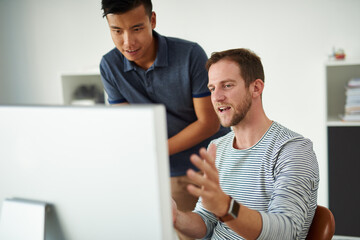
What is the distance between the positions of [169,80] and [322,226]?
87 cm

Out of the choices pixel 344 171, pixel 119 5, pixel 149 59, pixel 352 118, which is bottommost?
pixel 344 171

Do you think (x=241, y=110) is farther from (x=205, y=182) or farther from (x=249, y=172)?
(x=205, y=182)

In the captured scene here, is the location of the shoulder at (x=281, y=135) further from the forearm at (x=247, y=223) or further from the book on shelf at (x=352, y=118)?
the book on shelf at (x=352, y=118)

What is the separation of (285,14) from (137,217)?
2.58m

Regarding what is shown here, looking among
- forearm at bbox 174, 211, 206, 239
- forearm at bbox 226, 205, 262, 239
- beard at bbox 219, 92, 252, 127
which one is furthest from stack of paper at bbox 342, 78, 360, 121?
forearm at bbox 226, 205, 262, 239

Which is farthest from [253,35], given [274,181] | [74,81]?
[274,181]

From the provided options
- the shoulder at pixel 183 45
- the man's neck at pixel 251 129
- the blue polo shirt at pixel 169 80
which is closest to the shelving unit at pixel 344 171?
the blue polo shirt at pixel 169 80

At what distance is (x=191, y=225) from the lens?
1136 millimetres

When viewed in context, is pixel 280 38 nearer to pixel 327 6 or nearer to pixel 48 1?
pixel 327 6

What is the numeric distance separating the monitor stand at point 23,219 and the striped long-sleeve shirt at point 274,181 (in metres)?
0.51

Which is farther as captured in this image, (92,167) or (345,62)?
(345,62)

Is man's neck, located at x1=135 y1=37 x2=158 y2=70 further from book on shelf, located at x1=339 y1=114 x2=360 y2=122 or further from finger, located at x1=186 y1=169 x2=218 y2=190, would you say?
book on shelf, located at x1=339 y1=114 x2=360 y2=122

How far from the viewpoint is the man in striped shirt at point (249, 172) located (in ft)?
2.70

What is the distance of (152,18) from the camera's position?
151cm
